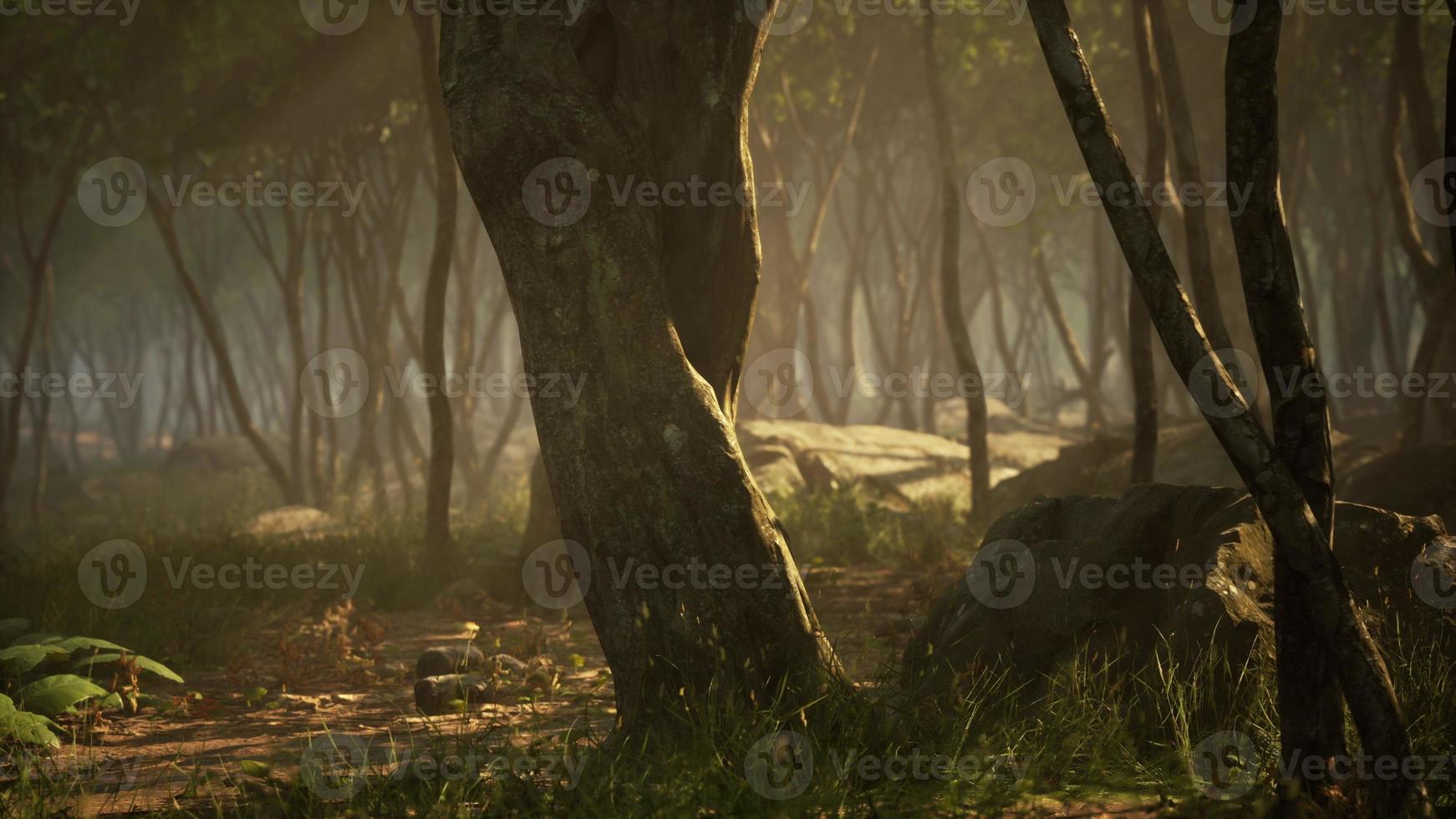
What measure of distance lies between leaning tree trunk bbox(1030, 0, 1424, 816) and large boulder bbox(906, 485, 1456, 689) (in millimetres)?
1009

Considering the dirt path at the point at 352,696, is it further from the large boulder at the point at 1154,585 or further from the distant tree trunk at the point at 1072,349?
the distant tree trunk at the point at 1072,349

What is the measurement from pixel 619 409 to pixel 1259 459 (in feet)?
8.09

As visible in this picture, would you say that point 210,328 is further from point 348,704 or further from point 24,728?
point 24,728

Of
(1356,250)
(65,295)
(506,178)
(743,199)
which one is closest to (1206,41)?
(1356,250)

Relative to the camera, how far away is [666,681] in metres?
4.15

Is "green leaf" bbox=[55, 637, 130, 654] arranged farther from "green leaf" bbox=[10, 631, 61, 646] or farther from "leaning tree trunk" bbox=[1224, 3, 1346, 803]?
"leaning tree trunk" bbox=[1224, 3, 1346, 803]

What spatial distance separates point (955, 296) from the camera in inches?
444

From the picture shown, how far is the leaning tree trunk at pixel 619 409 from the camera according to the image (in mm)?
4113

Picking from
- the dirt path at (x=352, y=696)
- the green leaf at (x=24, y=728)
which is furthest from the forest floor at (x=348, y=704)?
the green leaf at (x=24, y=728)

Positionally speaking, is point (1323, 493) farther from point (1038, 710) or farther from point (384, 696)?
point (384, 696)

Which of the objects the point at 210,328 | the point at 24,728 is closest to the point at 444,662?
the point at 24,728

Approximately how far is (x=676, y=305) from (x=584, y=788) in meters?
2.36

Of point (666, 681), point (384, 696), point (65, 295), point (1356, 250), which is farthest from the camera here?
point (65, 295)

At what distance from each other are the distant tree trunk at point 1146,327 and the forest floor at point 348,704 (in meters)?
2.05
